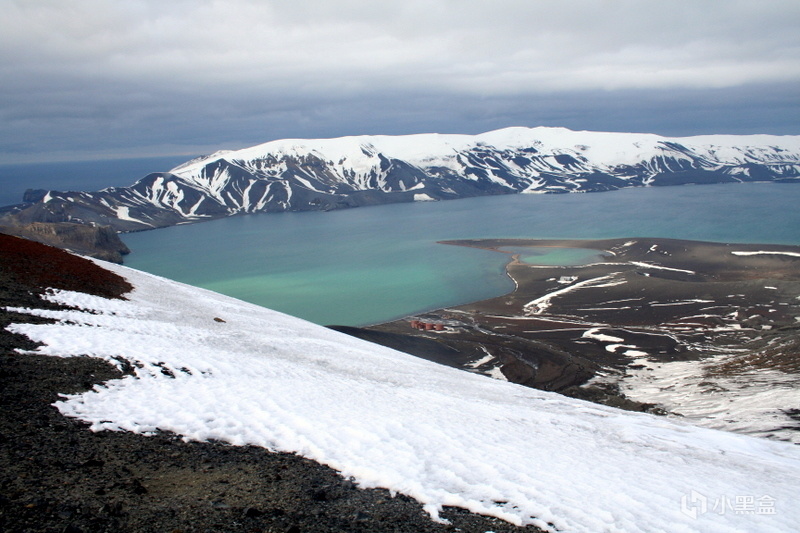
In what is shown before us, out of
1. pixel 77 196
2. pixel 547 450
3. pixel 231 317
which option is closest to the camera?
pixel 547 450

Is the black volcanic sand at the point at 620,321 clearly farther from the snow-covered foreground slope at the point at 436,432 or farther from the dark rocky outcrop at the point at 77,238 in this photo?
the dark rocky outcrop at the point at 77,238

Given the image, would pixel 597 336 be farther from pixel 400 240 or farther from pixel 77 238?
pixel 77 238

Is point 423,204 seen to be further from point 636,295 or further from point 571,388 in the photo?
point 571,388

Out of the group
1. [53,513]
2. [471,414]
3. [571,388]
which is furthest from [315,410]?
[571,388]

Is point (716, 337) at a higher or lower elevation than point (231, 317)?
lower

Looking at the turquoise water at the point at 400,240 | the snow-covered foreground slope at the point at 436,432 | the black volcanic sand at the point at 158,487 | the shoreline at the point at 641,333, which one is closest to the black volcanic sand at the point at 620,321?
the shoreline at the point at 641,333

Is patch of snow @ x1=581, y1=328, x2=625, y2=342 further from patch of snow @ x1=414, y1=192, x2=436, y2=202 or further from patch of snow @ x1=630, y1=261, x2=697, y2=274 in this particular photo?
patch of snow @ x1=414, y1=192, x2=436, y2=202

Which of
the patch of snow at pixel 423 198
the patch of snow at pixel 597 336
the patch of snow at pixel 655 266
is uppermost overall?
the patch of snow at pixel 423 198
